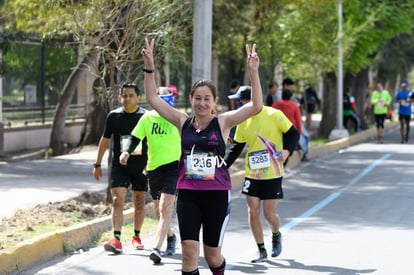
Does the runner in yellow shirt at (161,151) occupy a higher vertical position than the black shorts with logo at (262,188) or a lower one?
higher

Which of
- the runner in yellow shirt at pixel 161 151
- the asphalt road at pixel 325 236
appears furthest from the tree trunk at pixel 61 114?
the runner in yellow shirt at pixel 161 151

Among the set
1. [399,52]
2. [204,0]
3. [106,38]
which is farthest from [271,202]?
[399,52]

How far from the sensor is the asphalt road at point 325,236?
9.27m

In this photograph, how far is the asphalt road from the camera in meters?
9.27

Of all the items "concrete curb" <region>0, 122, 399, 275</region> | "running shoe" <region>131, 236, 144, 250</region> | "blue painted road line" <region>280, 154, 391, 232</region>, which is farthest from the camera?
"blue painted road line" <region>280, 154, 391, 232</region>

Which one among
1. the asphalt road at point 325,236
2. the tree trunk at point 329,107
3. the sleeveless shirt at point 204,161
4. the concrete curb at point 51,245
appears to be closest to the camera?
the sleeveless shirt at point 204,161

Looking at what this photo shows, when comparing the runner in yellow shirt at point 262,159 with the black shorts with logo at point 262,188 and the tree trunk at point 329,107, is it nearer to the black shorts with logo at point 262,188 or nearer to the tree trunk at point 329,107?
the black shorts with logo at point 262,188

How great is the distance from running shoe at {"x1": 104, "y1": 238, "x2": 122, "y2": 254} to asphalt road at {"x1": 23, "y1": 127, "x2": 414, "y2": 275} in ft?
0.30

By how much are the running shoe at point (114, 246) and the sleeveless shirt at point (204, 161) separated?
3.21 m

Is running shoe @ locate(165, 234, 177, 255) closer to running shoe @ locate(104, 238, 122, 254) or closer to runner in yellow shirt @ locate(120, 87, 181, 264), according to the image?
runner in yellow shirt @ locate(120, 87, 181, 264)

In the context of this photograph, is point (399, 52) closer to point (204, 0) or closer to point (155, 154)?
point (204, 0)

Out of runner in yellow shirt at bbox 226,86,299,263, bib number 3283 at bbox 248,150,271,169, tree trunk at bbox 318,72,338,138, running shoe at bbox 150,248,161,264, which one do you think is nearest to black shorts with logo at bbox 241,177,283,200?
runner in yellow shirt at bbox 226,86,299,263

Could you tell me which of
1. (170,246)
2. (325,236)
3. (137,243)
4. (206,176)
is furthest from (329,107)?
(206,176)

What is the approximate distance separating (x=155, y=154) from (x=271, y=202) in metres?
1.31
